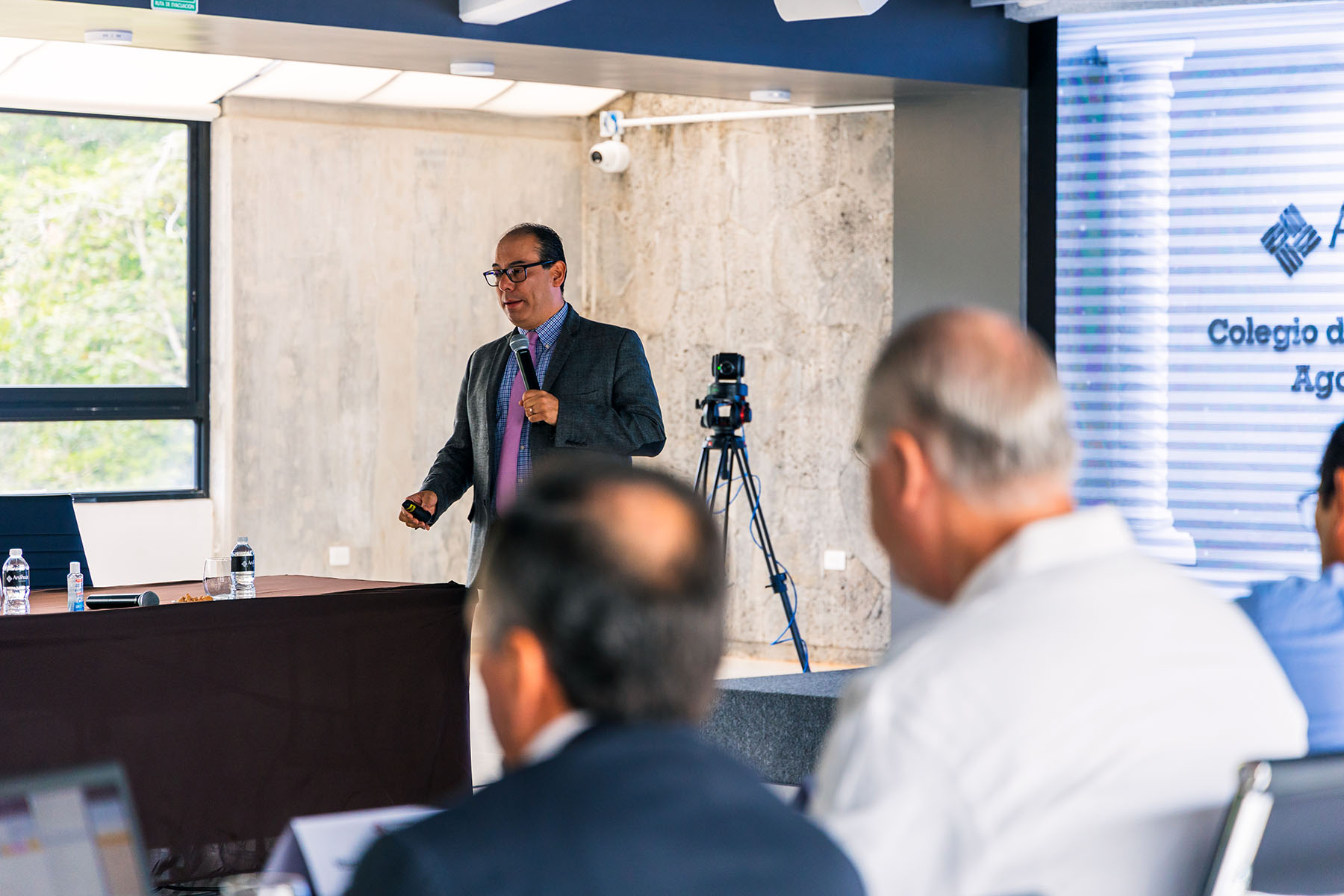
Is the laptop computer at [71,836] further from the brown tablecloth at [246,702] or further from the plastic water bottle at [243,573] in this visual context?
the plastic water bottle at [243,573]

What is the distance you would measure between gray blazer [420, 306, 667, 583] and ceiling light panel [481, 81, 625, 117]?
3.09 m

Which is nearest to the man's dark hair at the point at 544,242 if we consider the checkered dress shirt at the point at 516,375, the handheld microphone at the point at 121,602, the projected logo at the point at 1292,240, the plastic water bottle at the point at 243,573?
the checkered dress shirt at the point at 516,375

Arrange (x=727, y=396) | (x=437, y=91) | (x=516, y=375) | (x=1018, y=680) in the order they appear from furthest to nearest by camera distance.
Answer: (x=437, y=91) → (x=727, y=396) → (x=516, y=375) → (x=1018, y=680)

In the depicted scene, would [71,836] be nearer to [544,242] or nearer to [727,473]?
[544,242]

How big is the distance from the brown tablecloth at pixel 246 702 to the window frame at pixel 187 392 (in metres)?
3.26

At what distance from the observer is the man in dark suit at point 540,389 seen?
13.2 feet

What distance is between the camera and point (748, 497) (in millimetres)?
6680

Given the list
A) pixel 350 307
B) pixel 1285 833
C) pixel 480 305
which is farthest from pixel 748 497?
pixel 1285 833

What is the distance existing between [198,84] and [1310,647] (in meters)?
5.75

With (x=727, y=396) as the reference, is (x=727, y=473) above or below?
below

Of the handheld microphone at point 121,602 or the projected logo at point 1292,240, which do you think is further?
the projected logo at point 1292,240

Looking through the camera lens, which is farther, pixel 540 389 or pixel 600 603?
pixel 540 389

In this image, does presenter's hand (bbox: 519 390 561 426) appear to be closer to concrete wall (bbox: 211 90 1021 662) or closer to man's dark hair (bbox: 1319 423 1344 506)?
man's dark hair (bbox: 1319 423 1344 506)

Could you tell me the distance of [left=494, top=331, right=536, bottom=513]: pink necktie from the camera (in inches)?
158
